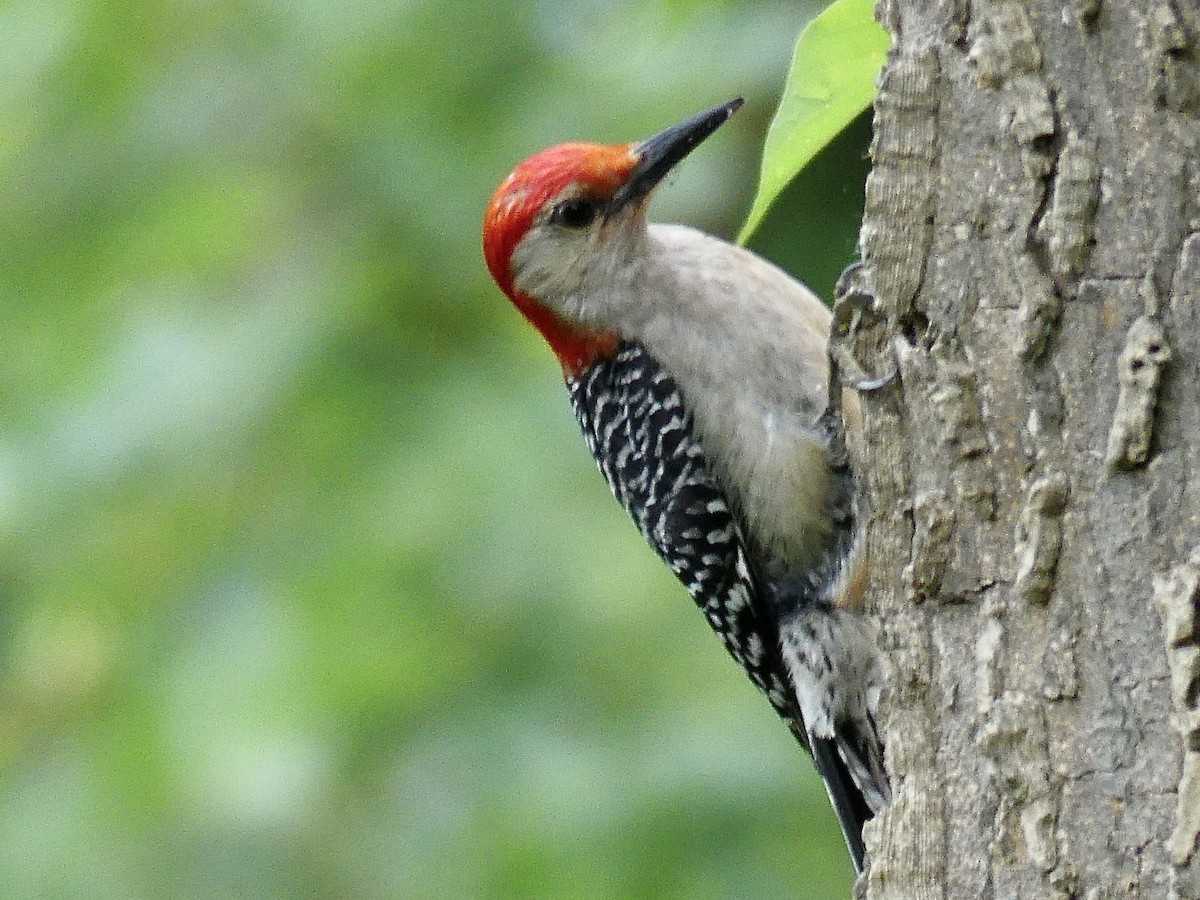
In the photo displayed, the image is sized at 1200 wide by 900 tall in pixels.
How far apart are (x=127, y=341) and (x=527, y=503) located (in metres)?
1.26

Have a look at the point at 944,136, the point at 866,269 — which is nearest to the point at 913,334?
the point at 866,269

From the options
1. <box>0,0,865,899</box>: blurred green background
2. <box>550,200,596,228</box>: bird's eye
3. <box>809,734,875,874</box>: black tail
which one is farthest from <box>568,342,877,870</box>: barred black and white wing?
<box>0,0,865,899</box>: blurred green background

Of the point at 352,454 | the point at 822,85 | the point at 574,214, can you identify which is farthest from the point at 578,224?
the point at 822,85

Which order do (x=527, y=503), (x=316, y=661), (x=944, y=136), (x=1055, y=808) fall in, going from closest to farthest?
(x=1055, y=808), (x=944, y=136), (x=316, y=661), (x=527, y=503)

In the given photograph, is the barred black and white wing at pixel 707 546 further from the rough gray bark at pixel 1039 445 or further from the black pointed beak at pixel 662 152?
the rough gray bark at pixel 1039 445

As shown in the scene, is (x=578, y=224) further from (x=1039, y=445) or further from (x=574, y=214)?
(x=1039, y=445)

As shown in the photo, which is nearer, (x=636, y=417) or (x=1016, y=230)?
(x=1016, y=230)

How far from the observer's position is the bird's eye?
154 inches

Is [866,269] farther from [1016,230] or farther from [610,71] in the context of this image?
[610,71]

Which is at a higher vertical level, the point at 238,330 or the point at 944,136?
the point at 238,330

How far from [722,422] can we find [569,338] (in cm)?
58

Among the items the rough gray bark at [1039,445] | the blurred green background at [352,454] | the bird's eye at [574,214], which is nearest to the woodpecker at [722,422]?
the bird's eye at [574,214]

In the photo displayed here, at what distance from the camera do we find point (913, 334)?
2.55 meters

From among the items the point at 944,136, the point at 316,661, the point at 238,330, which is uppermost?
the point at 238,330
